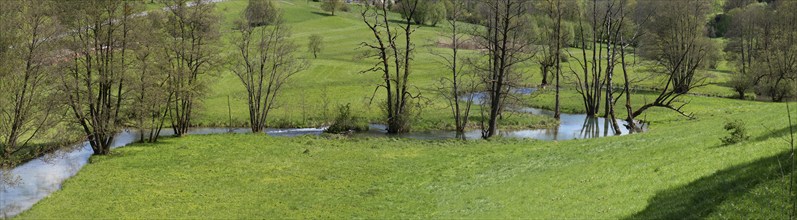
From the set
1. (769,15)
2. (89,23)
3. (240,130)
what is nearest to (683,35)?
(769,15)

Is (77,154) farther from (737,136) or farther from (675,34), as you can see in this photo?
(675,34)

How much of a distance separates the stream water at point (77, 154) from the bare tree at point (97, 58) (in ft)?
8.61

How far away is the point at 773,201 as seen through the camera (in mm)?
16906

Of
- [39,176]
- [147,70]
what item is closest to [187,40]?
[147,70]

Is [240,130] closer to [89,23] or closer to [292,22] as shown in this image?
[89,23]

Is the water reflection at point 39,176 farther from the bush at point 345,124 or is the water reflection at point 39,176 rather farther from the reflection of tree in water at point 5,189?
the bush at point 345,124

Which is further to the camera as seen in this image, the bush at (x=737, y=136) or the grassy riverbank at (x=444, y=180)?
the bush at (x=737, y=136)

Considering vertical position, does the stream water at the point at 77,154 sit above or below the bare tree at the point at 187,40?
below

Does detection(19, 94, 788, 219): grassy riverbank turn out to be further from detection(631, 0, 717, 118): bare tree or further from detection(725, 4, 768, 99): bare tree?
detection(725, 4, 768, 99): bare tree

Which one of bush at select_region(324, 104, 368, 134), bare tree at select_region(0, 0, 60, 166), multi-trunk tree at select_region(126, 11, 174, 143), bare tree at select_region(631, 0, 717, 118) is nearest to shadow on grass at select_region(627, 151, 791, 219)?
bare tree at select_region(0, 0, 60, 166)

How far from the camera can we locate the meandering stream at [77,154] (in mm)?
33406

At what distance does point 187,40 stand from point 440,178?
27345mm

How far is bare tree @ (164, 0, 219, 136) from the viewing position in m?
49.4

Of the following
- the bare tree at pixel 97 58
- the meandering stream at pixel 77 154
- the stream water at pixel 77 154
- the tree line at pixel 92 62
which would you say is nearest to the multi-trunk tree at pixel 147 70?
the tree line at pixel 92 62
